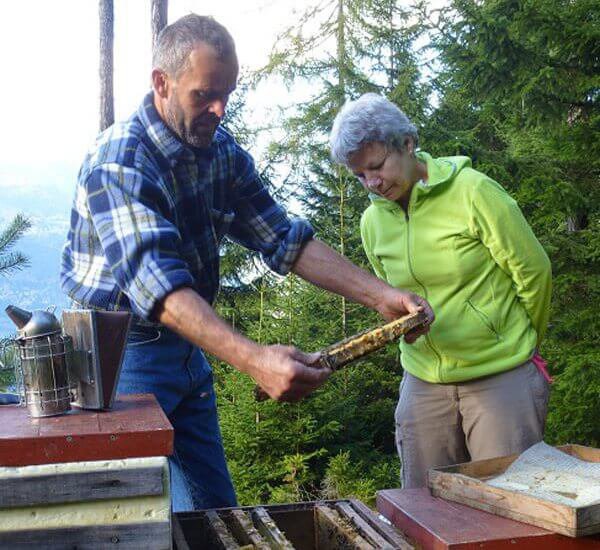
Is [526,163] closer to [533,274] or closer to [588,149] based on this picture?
[588,149]

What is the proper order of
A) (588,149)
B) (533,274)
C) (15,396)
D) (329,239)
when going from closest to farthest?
(15,396)
(533,274)
(588,149)
(329,239)

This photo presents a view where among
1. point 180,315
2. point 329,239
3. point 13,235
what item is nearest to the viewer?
point 180,315

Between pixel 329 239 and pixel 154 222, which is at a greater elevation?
pixel 154 222

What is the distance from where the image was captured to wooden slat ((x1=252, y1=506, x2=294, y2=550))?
209 cm

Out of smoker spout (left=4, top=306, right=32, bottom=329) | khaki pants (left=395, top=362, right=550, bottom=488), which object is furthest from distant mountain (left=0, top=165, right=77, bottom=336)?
khaki pants (left=395, top=362, right=550, bottom=488)

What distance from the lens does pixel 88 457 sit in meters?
1.92

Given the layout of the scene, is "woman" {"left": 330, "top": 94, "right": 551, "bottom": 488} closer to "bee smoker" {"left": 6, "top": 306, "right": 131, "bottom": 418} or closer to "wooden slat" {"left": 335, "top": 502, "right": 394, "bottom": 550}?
"wooden slat" {"left": 335, "top": 502, "right": 394, "bottom": 550}

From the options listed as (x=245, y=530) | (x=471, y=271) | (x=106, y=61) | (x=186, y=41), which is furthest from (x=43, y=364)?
(x=106, y=61)

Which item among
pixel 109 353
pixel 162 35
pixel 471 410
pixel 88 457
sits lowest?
pixel 471 410

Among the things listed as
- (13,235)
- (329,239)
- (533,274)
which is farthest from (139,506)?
(329,239)

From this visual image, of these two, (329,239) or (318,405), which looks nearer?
(318,405)

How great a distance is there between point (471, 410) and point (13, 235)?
4.26 m

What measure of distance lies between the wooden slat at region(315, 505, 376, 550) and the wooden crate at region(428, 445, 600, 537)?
341mm

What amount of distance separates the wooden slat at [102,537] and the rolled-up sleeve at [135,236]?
0.63m
